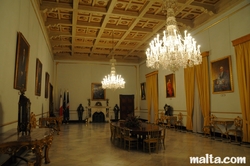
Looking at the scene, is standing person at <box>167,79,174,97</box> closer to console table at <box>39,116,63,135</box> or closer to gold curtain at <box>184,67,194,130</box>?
gold curtain at <box>184,67,194,130</box>

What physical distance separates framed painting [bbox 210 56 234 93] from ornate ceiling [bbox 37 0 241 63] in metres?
2.11

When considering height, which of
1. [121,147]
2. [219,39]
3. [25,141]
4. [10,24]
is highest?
[219,39]

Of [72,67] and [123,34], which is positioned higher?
[123,34]

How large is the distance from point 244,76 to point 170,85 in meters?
5.29

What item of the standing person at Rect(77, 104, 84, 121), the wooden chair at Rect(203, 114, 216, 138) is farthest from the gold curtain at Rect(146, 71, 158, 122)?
the standing person at Rect(77, 104, 84, 121)

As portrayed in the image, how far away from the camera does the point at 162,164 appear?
14.2 ft

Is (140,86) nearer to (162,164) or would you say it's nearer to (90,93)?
(90,93)

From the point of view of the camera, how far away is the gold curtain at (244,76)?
6297 mm

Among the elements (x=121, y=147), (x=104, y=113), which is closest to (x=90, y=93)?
(x=104, y=113)

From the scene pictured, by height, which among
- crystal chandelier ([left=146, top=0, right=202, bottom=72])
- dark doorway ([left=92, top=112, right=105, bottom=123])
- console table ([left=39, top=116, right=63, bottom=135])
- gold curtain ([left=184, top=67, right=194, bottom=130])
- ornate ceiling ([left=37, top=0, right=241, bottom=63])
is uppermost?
ornate ceiling ([left=37, top=0, right=241, bottom=63])

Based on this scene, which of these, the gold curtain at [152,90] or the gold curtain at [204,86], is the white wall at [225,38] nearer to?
the gold curtain at [204,86]

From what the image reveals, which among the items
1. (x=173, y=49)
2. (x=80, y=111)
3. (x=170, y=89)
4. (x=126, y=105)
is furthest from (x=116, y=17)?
(x=126, y=105)

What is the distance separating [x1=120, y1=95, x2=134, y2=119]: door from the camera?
16114 mm

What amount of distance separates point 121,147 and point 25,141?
3678 millimetres
